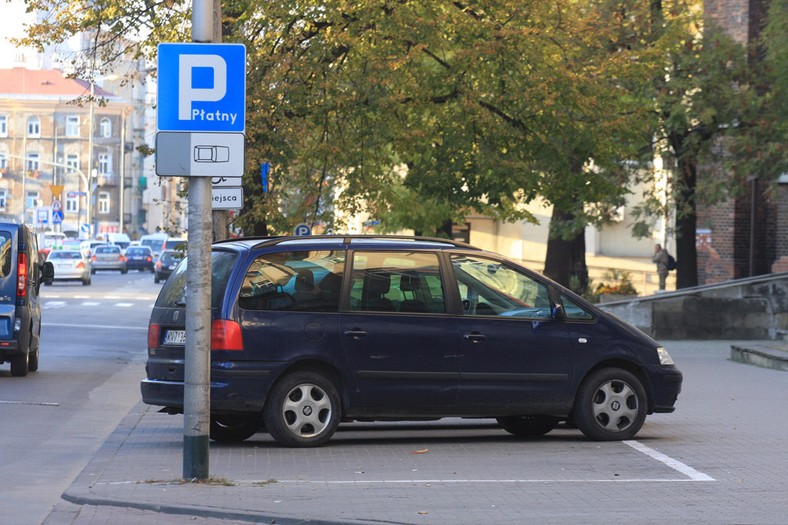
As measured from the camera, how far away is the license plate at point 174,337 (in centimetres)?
1148

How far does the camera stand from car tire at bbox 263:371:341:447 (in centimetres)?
1123

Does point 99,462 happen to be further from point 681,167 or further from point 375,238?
point 681,167

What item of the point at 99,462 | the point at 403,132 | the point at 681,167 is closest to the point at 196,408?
the point at 99,462

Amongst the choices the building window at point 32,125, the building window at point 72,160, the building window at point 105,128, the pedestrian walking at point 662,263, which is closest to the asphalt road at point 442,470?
the pedestrian walking at point 662,263

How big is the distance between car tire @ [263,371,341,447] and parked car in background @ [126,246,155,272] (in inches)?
2917

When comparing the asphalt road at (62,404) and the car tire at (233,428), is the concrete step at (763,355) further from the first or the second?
the car tire at (233,428)

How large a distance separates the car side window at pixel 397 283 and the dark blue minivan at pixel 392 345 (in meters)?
0.01

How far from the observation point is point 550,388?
466 inches

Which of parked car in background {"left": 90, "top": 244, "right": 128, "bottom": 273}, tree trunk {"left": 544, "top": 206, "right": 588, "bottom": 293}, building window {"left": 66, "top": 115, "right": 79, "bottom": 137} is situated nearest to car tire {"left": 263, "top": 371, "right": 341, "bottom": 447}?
tree trunk {"left": 544, "top": 206, "right": 588, "bottom": 293}

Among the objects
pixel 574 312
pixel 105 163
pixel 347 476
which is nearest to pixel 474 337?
pixel 574 312

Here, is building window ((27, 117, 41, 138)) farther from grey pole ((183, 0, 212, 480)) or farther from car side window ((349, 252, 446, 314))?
grey pole ((183, 0, 212, 480))

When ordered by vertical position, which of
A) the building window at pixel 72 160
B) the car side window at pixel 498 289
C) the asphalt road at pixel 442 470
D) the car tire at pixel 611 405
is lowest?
the asphalt road at pixel 442 470

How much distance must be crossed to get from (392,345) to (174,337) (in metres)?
1.75

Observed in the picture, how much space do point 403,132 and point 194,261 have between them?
1408 centimetres
